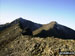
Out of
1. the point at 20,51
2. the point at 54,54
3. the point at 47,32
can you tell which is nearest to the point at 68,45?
the point at 54,54

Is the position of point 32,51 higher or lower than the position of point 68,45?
lower

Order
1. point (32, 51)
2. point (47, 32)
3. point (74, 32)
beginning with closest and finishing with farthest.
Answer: point (32, 51) < point (47, 32) < point (74, 32)

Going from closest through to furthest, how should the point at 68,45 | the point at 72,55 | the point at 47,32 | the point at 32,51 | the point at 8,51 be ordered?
the point at 72,55 < the point at 68,45 < the point at 32,51 < the point at 8,51 < the point at 47,32

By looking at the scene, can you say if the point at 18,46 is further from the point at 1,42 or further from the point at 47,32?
the point at 47,32

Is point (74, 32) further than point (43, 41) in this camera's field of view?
Yes

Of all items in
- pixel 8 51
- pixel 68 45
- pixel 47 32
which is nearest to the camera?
pixel 68 45

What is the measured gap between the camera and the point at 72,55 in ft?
58.1

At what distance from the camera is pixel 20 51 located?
73.0 ft

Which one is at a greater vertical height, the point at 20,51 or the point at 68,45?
the point at 68,45

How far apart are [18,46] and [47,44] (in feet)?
19.8

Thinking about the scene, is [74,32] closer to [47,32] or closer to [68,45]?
[47,32]

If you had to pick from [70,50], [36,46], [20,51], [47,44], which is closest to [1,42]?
[20,51]

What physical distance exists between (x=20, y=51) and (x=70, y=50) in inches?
359

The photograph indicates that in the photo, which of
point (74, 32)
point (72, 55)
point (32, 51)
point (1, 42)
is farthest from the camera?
point (74, 32)
